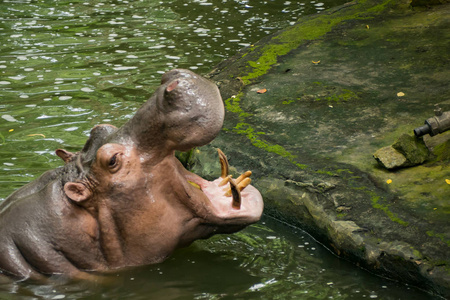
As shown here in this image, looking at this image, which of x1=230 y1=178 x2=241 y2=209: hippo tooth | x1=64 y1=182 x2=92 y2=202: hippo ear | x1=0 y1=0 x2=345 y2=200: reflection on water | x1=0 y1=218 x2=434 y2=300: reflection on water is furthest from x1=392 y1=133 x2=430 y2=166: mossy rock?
x1=0 y1=0 x2=345 y2=200: reflection on water

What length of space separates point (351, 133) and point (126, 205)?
7.27 ft

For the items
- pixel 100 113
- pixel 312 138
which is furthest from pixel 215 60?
pixel 312 138

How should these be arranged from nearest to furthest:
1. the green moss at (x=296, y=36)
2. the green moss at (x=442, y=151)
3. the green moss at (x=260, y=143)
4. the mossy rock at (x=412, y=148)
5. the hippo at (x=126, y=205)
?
the hippo at (x=126, y=205), the mossy rock at (x=412, y=148), the green moss at (x=442, y=151), the green moss at (x=260, y=143), the green moss at (x=296, y=36)

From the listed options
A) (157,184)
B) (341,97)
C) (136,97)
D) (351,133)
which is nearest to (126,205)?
(157,184)

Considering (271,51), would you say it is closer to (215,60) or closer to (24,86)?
(215,60)

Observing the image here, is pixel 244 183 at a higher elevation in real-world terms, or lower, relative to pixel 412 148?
higher

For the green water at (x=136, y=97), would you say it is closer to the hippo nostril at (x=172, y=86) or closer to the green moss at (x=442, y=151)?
the green moss at (x=442, y=151)

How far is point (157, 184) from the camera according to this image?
3705 millimetres

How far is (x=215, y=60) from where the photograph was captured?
29.5ft

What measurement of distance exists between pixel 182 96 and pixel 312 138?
2052mm

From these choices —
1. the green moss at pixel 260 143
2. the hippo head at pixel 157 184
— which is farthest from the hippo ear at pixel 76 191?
the green moss at pixel 260 143

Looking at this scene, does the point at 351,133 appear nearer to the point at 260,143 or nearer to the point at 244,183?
the point at 260,143

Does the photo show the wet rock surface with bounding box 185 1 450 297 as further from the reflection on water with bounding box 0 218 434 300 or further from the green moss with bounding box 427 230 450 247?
the reflection on water with bounding box 0 218 434 300

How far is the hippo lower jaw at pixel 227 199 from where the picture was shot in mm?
3799
